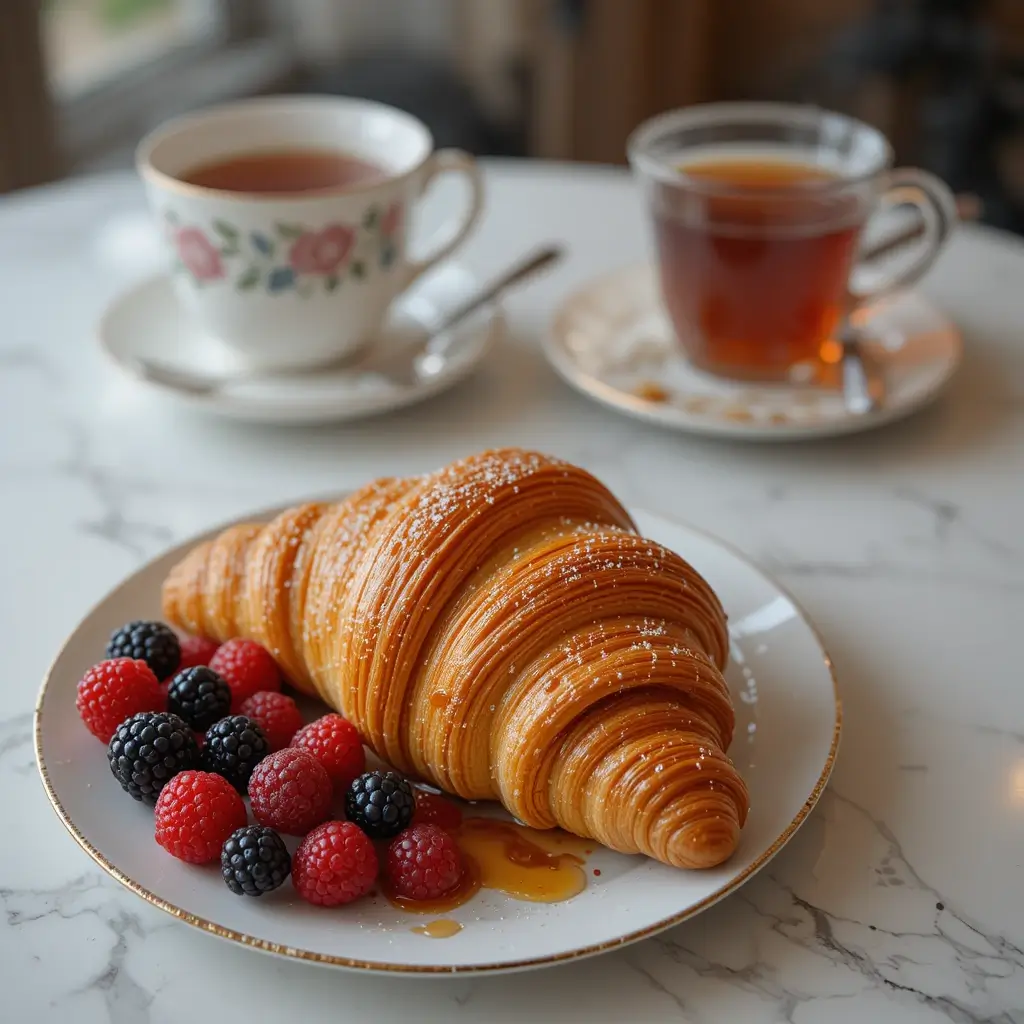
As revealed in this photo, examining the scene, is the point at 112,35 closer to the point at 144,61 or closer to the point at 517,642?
the point at 144,61

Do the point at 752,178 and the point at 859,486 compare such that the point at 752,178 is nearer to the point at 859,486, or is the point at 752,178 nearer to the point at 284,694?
the point at 859,486

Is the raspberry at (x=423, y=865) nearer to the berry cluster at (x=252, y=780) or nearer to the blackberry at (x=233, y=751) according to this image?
the berry cluster at (x=252, y=780)

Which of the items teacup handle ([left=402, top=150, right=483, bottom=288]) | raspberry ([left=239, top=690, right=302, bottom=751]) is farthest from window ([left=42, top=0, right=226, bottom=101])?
raspberry ([left=239, top=690, right=302, bottom=751])

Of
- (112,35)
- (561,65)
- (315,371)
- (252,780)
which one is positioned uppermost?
(252,780)

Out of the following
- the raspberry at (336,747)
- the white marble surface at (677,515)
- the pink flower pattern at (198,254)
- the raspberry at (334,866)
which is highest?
the pink flower pattern at (198,254)

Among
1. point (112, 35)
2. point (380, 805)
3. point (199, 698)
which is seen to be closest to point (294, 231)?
point (199, 698)

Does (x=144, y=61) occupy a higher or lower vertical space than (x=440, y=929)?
lower

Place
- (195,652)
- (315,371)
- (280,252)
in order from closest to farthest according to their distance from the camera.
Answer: (195,652)
(280,252)
(315,371)

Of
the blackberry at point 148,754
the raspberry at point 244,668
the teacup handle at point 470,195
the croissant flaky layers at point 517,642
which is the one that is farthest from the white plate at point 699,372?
the blackberry at point 148,754
